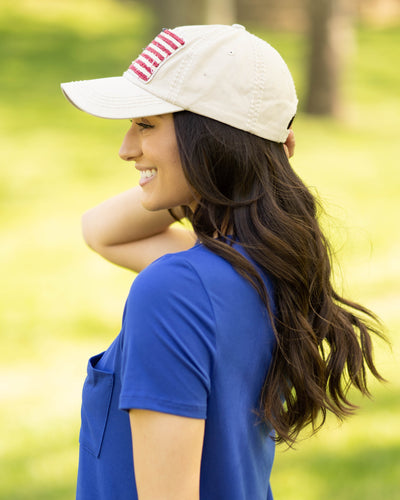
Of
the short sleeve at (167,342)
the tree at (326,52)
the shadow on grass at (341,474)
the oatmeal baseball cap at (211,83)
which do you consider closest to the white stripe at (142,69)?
the oatmeal baseball cap at (211,83)

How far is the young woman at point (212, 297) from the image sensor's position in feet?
4.76

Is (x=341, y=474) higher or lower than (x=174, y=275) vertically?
lower

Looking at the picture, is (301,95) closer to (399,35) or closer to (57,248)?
(399,35)

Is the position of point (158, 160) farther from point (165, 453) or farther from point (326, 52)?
point (326, 52)

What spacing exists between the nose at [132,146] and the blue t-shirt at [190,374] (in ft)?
1.02

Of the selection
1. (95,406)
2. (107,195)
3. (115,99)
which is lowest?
(107,195)

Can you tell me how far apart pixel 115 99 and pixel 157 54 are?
132mm

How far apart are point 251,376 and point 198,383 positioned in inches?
6.7

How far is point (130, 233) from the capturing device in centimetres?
226

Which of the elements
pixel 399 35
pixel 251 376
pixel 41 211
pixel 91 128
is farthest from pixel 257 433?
pixel 399 35

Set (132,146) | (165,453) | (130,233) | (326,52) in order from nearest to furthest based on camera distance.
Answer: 1. (165,453)
2. (132,146)
3. (130,233)
4. (326,52)

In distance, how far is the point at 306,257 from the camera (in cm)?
170

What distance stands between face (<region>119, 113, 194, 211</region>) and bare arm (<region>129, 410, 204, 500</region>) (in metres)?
0.49

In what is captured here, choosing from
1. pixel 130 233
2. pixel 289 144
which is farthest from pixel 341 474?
pixel 289 144
